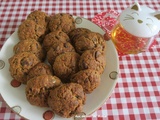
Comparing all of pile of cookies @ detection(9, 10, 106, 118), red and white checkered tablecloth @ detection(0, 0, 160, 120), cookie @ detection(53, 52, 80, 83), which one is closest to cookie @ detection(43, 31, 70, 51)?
pile of cookies @ detection(9, 10, 106, 118)

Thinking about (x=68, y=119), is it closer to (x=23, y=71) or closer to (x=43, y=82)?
(x=43, y=82)

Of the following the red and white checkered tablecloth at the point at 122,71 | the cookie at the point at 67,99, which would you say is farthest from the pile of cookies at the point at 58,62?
the red and white checkered tablecloth at the point at 122,71

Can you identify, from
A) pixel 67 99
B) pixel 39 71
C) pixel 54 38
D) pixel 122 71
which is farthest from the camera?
pixel 122 71

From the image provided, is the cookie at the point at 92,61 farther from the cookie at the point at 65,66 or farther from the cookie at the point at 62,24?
the cookie at the point at 62,24

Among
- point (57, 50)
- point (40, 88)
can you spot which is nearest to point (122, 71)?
point (57, 50)

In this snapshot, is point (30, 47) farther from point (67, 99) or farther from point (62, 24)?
point (67, 99)

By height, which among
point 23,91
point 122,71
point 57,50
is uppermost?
point 57,50
